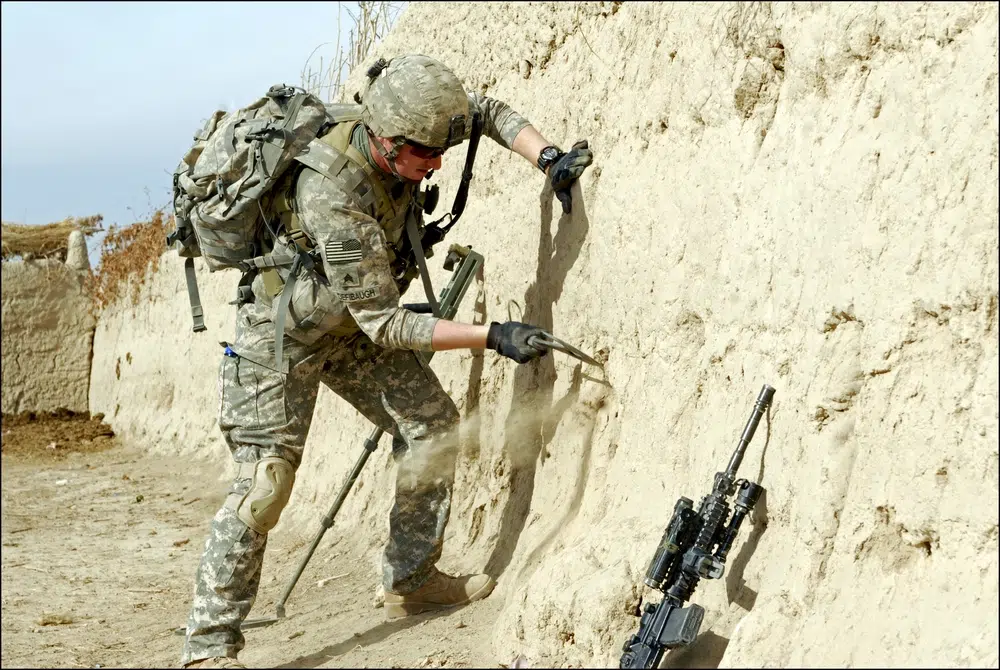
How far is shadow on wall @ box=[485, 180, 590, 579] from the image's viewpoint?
186 inches

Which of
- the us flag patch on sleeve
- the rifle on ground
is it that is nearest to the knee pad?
the us flag patch on sleeve

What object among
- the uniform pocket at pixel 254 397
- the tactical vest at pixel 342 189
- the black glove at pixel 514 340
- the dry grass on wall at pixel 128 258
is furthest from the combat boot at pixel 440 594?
the dry grass on wall at pixel 128 258

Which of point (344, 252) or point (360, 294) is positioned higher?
point (344, 252)

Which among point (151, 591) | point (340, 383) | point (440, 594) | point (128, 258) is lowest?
point (151, 591)

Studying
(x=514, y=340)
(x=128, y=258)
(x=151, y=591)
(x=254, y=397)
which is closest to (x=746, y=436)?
(x=514, y=340)

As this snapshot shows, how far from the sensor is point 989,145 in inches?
111

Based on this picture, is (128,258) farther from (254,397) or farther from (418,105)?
(418,105)

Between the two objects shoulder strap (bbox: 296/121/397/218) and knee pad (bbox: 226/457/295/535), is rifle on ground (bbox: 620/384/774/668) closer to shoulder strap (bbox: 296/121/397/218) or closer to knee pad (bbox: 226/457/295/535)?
knee pad (bbox: 226/457/295/535)

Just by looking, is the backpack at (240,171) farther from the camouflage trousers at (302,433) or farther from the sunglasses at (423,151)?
the sunglasses at (423,151)

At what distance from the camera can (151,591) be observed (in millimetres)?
6070

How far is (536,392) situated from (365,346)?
82 centimetres

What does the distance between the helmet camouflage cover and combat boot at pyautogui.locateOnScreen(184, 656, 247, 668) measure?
6.66ft

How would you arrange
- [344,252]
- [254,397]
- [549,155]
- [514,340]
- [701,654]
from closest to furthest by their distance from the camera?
[701,654], [514,340], [344,252], [254,397], [549,155]

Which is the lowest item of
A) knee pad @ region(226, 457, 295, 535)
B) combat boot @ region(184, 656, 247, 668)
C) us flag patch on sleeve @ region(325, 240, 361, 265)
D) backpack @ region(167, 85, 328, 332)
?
combat boot @ region(184, 656, 247, 668)
